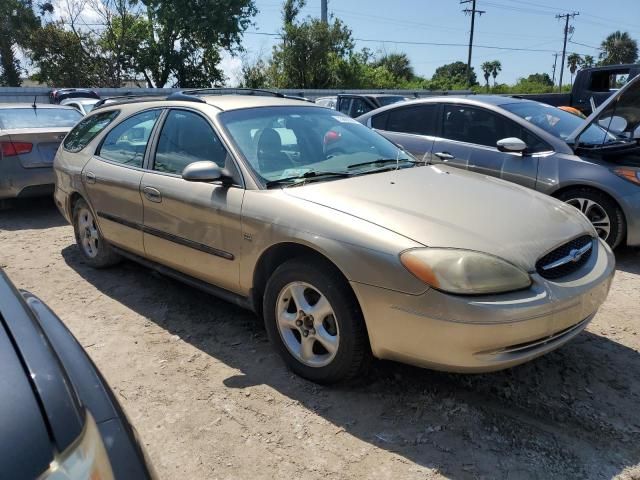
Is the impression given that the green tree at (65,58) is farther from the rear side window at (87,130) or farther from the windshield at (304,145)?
the windshield at (304,145)

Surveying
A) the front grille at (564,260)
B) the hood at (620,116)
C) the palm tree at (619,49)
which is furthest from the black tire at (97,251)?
the palm tree at (619,49)

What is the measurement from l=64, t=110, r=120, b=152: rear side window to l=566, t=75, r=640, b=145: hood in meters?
4.39

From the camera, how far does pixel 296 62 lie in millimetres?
34250

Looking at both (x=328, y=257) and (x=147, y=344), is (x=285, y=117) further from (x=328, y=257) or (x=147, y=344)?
(x=147, y=344)

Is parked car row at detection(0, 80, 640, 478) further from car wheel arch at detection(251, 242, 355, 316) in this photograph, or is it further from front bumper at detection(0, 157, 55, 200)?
front bumper at detection(0, 157, 55, 200)

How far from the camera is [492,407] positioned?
279 cm

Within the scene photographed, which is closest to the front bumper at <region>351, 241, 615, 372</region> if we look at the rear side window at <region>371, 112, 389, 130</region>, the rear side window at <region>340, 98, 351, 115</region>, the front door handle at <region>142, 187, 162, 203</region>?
the front door handle at <region>142, 187, 162, 203</region>

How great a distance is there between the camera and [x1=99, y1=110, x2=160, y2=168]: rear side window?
4087 mm

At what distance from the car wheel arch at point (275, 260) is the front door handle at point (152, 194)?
1041 mm

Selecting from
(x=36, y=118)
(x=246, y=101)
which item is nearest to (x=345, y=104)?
(x=36, y=118)

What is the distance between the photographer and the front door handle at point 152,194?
148 inches

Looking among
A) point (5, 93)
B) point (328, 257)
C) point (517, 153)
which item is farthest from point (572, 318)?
point (5, 93)

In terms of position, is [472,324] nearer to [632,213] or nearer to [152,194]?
[152,194]

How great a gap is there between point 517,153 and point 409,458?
3.91 meters
